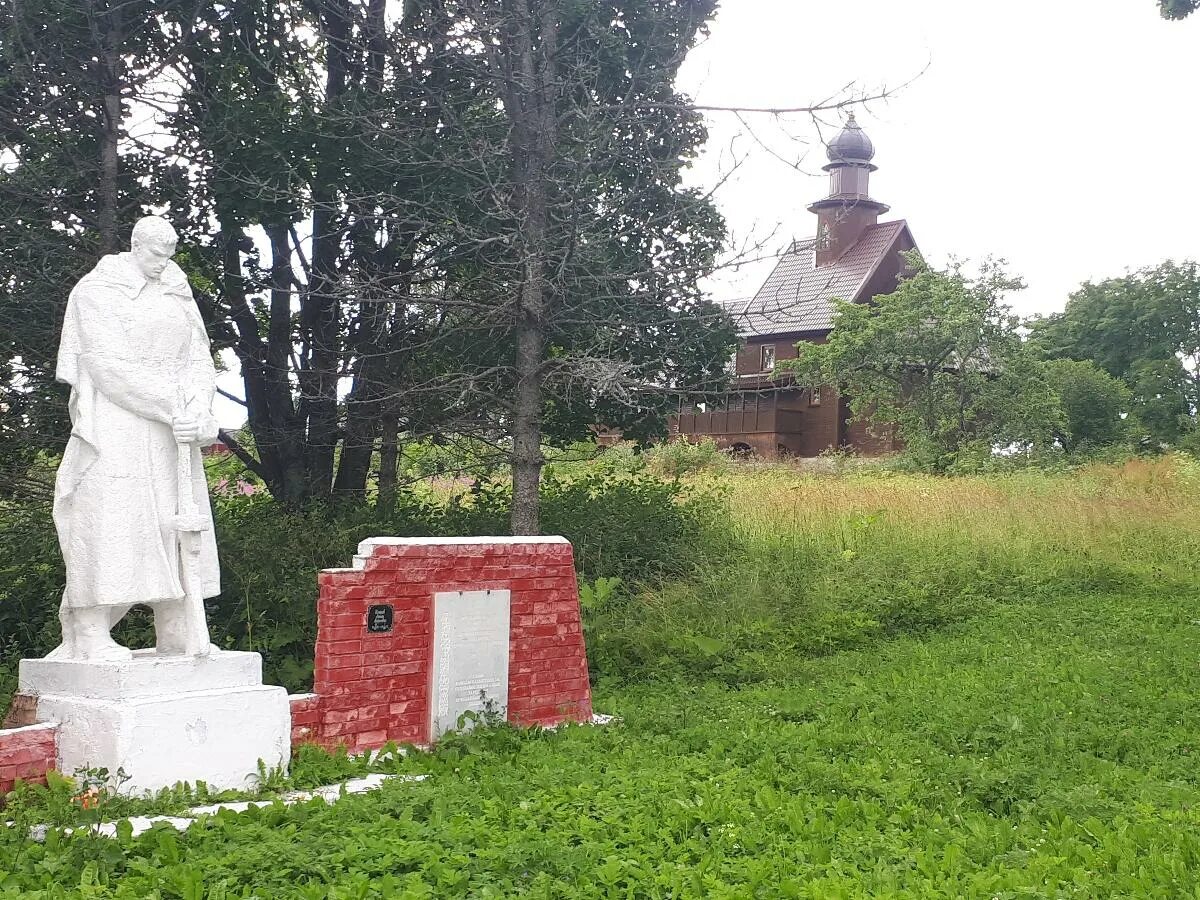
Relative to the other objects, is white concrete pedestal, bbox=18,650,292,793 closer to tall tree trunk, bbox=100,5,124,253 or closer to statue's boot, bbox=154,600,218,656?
statue's boot, bbox=154,600,218,656

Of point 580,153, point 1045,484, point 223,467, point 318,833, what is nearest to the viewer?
point 318,833

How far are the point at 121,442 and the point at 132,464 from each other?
0.43 feet

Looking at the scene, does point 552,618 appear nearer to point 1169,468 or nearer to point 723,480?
point 723,480

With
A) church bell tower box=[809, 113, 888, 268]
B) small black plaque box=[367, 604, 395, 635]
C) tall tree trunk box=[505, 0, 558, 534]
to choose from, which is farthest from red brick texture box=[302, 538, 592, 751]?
church bell tower box=[809, 113, 888, 268]

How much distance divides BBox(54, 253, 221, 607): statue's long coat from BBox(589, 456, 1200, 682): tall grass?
4.56 m

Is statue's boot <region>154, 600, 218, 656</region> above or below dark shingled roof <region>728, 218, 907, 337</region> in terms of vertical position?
below

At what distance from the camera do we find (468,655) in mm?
7617

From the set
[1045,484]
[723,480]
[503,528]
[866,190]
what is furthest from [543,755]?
[866,190]

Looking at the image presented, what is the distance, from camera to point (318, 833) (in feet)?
17.0

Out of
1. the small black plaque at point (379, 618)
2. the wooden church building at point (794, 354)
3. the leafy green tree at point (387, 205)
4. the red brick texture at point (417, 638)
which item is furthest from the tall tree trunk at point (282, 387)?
the wooden church building at point (794, 354)

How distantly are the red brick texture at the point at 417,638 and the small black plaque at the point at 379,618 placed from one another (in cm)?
3

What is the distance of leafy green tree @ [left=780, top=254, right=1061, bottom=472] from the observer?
2998cm

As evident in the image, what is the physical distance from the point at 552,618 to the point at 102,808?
355cm

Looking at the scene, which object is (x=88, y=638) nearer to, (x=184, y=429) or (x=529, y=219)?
(x=184, y=429)
